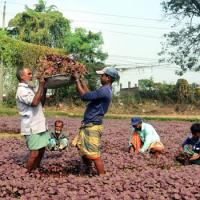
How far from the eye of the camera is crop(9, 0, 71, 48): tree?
131 ft

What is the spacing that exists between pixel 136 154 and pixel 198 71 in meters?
27.9

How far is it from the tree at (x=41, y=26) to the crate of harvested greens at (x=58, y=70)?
109ft

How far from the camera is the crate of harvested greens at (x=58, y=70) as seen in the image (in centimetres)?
673

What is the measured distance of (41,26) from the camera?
135 feet

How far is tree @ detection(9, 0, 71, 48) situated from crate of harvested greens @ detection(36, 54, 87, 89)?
33338mm

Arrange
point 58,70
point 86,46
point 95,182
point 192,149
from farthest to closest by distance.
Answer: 1. point 86,46
2. point 192,149
3. point 58,70
4. point 95,182

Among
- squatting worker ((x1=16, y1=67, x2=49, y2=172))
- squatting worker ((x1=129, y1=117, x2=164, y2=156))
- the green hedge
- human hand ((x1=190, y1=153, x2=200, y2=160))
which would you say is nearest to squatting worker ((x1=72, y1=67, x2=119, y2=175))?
squatting worker ((x1=16, y1=67, x2=49, y2=172))

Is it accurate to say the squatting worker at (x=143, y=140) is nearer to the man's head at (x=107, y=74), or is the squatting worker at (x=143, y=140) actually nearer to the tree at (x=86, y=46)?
the man's head at (x=107, y=74)

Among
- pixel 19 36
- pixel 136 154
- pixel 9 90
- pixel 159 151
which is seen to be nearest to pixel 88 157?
pixel 136 154

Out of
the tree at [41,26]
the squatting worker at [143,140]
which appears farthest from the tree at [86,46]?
the squatting worker at [143,140]

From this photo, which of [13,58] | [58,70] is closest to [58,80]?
[58,70]

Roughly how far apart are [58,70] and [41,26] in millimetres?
34961

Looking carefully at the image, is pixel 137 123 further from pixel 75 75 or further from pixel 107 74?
pixel 75 75

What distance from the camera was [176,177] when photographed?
601 centimetres
